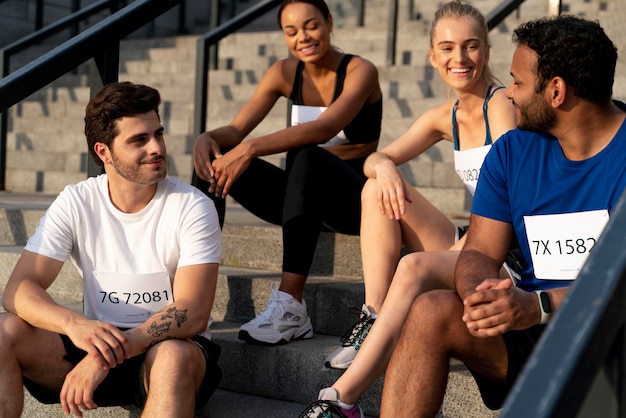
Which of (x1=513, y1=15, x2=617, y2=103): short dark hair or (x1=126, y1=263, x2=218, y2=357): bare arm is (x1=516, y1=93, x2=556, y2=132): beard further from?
(x1=126, y1=263, x2=218, y2=357): bare arm

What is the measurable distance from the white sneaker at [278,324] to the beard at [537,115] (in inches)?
41.1

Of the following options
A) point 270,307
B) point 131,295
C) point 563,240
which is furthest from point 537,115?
point 131,295

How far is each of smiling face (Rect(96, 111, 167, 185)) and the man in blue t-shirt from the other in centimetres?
96

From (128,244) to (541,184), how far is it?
1.21 m

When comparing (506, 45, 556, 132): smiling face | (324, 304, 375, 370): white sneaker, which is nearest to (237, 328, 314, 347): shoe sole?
(324, 304, 375, 370): white sneaker

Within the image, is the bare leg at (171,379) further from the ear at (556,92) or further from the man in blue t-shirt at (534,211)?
the ear at (556,92)

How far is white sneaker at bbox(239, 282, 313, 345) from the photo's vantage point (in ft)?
9.82

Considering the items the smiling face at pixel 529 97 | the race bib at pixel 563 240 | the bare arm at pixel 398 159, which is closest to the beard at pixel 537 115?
the smiling face at pixel 529 97

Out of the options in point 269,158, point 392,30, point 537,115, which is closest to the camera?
point 537,115

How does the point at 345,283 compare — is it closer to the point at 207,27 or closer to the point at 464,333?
the point at 464,333

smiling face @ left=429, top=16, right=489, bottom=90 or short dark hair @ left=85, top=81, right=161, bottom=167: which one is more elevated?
smiling face @ left=429, top=16, right=489, bottom=90

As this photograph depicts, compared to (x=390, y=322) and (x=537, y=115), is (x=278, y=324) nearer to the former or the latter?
(x=390, y=322)

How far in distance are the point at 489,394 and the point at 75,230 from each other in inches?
50.7

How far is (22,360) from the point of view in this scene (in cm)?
260
